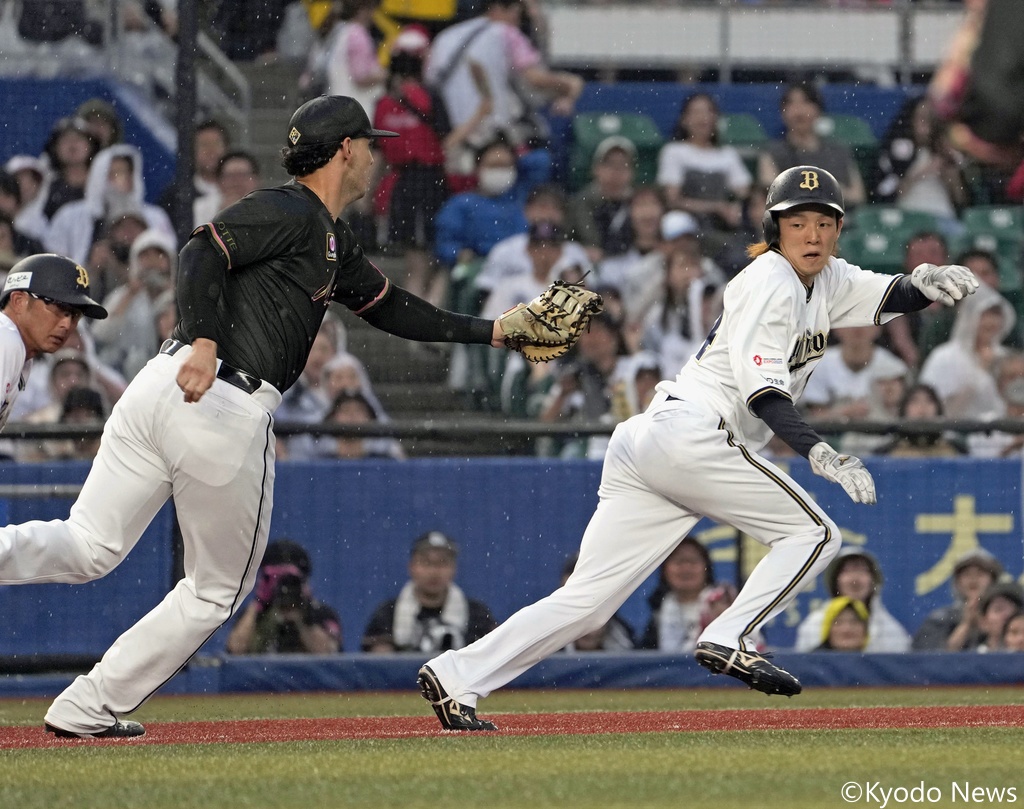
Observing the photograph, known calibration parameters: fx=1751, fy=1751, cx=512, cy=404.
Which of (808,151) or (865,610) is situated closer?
(865,610)

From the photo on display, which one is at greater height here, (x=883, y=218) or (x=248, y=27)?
(x=248, y=27)

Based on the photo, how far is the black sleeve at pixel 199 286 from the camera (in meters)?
5.45

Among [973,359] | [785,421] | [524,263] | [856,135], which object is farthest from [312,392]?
[785,421]

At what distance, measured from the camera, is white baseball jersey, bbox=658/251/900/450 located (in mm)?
5758

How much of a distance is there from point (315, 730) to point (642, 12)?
868cm

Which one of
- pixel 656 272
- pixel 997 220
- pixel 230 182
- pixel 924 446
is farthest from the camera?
pixel 997 220

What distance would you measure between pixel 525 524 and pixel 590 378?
4.19 ft

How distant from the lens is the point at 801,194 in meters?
5.98

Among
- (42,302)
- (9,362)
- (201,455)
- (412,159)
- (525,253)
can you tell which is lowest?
(201,455)

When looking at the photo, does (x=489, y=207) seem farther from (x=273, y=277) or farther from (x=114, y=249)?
(x=273, y=277)

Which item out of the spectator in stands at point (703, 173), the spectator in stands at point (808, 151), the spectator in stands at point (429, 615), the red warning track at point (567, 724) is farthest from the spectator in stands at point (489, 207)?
the red warning track at point (567, 724)

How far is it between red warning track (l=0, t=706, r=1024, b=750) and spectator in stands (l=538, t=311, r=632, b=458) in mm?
3425

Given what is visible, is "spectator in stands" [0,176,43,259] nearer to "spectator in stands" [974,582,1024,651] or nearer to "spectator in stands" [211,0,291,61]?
"spectator in stands" [211,0,291,61]

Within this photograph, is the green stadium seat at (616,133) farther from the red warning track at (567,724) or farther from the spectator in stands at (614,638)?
the red warning track at (567,724)
